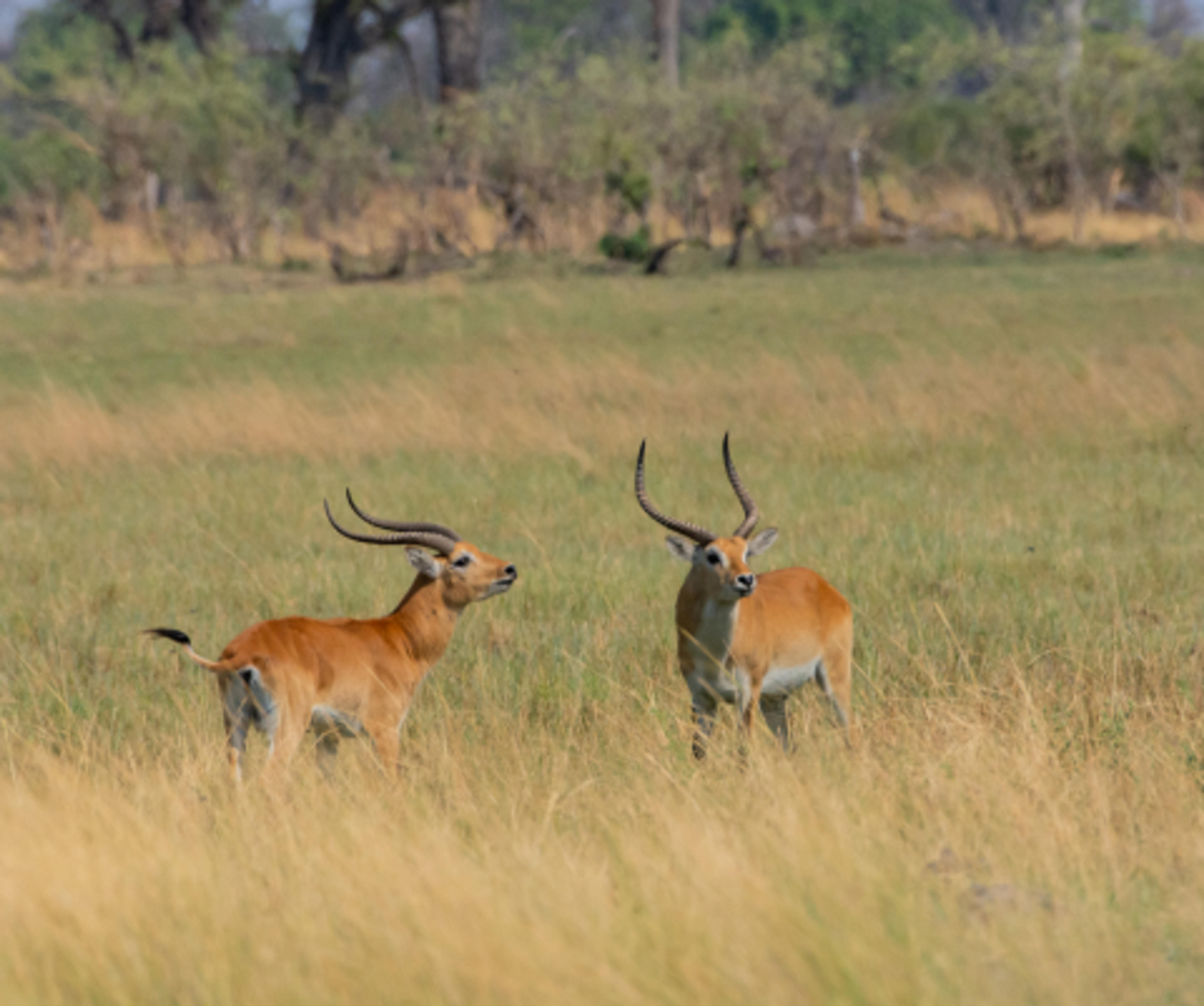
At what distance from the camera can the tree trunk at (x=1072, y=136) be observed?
38.9 meters

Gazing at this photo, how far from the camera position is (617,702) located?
6.40 metres

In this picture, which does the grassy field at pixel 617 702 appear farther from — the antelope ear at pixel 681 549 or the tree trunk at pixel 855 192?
the tree trunk at pixel 855 192

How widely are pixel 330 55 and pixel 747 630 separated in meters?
47.6

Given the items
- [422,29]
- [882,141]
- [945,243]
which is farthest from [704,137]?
[422,29]

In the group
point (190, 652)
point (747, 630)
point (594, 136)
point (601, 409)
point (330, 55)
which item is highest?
point (330, 55)

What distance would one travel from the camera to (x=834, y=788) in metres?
4.88

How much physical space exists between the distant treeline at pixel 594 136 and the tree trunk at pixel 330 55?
0.07 meters

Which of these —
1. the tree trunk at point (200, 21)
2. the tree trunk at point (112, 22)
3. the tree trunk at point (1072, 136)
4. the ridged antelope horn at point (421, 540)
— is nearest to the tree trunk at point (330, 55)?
the tree trunk at point (200, 21)

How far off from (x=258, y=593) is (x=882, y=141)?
45873 millimetres

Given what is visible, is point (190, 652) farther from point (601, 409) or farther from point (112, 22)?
point (112, 22)

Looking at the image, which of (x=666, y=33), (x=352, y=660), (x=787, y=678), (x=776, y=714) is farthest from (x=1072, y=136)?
(x=352, y=660)

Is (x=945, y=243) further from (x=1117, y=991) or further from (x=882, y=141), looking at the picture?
(x=1117, y=991)

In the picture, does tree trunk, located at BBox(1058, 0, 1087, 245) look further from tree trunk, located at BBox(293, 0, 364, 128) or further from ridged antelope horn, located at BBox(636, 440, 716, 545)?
ridged antelope horn, located at BBox(636, 440, 716, 545)

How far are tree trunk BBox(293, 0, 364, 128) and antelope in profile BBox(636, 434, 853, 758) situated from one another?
4510 centimetres
